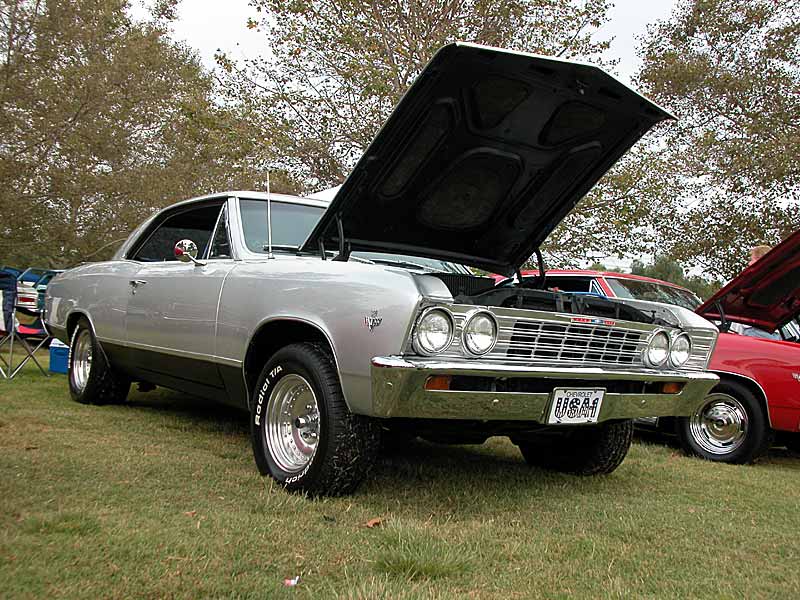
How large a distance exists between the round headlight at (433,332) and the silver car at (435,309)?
10 millimetres

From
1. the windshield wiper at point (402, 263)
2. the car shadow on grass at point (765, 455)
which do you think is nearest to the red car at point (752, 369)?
the car shadow on grass at point (765, 455)

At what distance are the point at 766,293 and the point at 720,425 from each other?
1049 millimetres

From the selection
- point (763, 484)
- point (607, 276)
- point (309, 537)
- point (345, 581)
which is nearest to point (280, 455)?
point (309, 537)

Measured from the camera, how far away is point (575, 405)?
350 cm

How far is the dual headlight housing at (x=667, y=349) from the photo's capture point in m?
3.79

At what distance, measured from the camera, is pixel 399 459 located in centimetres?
456

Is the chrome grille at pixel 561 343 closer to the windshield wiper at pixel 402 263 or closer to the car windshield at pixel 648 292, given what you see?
the windshield wiper at pixel 402 263

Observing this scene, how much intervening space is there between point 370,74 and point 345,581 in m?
11.8

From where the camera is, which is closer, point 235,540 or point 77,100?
point 235,540

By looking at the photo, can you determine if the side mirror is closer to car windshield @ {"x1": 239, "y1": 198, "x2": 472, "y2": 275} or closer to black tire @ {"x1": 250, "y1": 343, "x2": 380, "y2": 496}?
car windshield @ {"x1": 239, "y1": 198, "x2": 472, "y2": 275}

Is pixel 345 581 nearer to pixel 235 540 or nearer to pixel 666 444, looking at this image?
pixel 235 540

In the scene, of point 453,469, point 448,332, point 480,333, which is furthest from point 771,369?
point 448,332

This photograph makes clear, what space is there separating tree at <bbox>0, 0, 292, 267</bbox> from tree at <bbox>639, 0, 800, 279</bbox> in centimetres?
759

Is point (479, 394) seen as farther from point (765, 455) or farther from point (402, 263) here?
point (765, 455)
